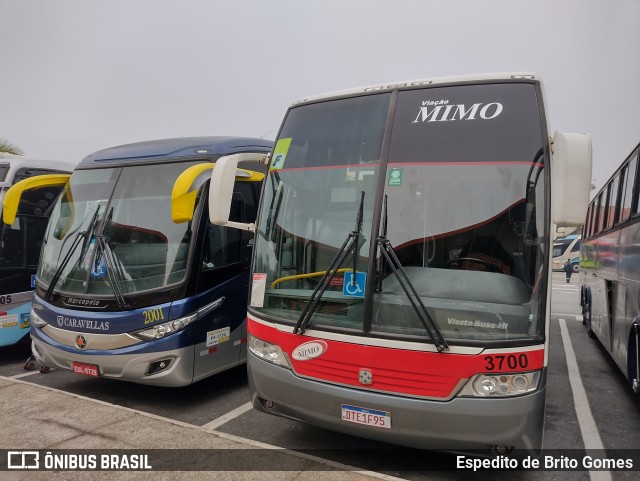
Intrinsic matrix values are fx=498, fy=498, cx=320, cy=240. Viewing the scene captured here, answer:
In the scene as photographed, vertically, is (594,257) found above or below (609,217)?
below

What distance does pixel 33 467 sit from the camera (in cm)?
400

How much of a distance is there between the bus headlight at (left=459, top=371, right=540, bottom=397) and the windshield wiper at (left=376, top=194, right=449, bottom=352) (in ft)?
0.97

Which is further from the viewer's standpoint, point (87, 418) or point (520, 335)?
point (87, 418)

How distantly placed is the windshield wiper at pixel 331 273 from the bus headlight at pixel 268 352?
305 mm

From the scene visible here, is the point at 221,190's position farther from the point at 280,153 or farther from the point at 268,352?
the point at 268,352

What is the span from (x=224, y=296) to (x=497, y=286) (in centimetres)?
329

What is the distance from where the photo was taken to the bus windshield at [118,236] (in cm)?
541

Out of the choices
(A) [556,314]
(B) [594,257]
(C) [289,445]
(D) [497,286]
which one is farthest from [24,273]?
(A) [556,314]

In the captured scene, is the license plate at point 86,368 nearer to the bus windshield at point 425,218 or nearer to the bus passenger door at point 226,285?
the bus passenger door at point 226,285

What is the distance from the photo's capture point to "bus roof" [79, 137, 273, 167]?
5934 millimetres

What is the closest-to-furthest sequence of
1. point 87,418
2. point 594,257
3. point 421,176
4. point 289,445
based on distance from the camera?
1. point 421,176
2. point 289,445
3. point 87,418
4. point 594,257

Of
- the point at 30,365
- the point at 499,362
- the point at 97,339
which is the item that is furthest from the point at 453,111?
the point at 30,365

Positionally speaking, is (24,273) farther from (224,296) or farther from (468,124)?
(468,124)

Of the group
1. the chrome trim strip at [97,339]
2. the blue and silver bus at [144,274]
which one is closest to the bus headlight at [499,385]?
the blue and silver bus at [144,274]
